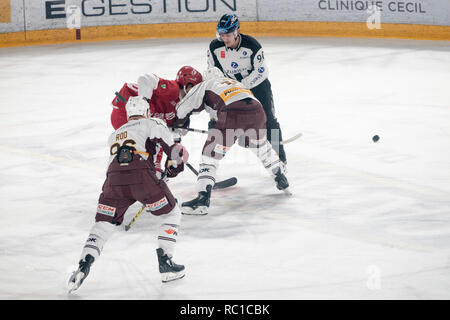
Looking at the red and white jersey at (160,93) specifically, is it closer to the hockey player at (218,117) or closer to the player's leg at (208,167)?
the hockey player at (218,117)

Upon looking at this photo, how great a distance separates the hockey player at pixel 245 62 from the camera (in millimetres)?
6191

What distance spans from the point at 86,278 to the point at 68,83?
20.6ft

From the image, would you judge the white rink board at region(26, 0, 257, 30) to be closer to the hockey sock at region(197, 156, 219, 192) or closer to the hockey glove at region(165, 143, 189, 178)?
the hockey sock at region(197, 156, 219, 192)

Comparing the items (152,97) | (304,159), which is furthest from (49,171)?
(304,159)

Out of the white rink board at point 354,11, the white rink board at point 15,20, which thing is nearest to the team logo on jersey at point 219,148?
the white rink board at point 354,11

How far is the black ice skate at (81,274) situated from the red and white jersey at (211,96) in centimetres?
173

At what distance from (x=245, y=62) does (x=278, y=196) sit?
1188mm

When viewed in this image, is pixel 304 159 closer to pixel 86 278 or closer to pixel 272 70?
pixel 86 278

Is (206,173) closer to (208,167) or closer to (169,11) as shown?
(208,167)

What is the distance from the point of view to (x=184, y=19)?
13234 millimetres

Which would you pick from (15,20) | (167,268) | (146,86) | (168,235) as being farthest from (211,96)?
(15,20)

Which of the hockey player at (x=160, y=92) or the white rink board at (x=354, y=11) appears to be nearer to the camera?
the hockey player at (x=160, y=92)

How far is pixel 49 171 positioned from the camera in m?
6.64

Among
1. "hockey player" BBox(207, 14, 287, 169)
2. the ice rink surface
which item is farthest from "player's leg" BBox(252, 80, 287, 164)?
the ice rink surface
